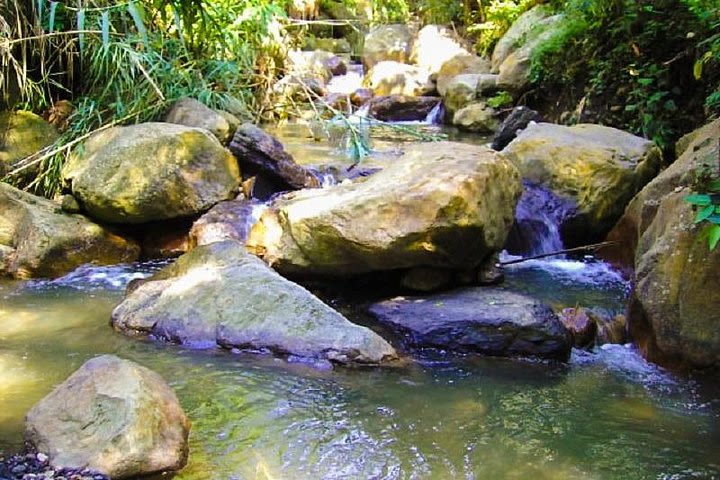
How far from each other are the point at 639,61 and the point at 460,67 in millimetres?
5367

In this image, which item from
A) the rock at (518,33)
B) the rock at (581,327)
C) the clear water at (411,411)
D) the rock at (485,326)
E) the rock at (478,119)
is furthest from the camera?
the rock at (518,33)

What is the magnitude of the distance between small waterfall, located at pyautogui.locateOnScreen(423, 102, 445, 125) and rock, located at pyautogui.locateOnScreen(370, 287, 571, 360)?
23.8 feet

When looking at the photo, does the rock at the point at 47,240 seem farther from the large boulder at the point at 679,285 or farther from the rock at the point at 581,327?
the large boulder at the point at 679,285

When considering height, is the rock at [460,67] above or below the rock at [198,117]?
above

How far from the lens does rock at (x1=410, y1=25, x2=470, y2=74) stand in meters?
13.2

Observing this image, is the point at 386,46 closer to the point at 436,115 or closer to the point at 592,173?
the point at 436,115

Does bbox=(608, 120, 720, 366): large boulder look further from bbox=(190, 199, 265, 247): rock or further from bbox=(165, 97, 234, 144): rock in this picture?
bbox=(165, 97, 234, 144): rock

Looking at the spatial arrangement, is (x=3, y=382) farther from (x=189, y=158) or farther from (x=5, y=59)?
(x=5, y=59)

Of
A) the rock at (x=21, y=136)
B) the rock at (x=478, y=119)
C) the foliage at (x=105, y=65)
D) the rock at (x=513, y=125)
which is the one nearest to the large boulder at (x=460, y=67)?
the rock at (x=478, y=119)

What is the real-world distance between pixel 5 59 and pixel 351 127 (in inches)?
118

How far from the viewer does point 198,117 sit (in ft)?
21.1

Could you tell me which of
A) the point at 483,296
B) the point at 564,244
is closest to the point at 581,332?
the point at 483,296

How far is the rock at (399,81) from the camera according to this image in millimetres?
12281

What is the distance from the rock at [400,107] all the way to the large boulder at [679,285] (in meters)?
7.26
